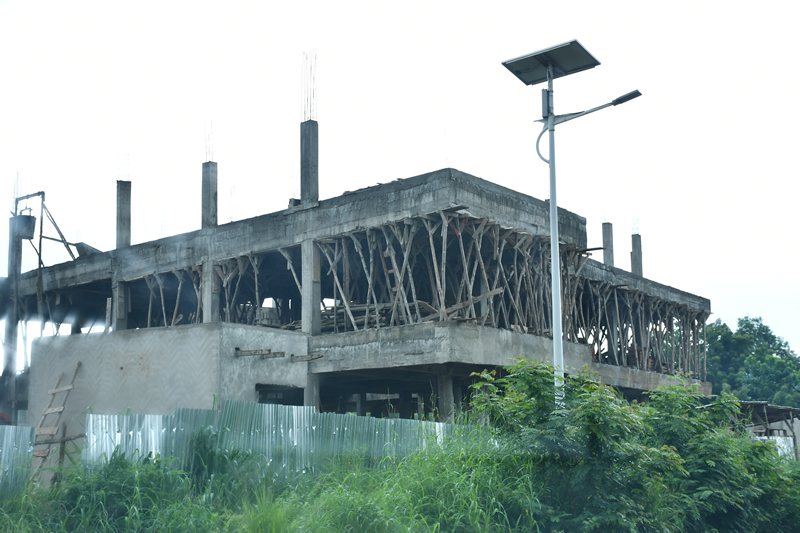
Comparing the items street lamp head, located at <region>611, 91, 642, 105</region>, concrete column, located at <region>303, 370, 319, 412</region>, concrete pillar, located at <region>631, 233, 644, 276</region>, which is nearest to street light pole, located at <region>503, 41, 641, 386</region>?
street lamp head, located at <region>611, 91, 642, 105</region>

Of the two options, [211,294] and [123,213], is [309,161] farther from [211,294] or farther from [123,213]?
[123,213]

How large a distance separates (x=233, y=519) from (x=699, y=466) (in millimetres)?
8358

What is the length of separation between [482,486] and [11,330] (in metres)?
36.3

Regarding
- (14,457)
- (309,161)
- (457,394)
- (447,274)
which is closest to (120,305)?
(309,161)

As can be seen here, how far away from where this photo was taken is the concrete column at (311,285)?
28219 millimetres

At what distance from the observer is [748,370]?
75.8 m

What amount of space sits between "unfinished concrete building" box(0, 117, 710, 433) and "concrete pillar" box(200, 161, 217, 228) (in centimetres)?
7

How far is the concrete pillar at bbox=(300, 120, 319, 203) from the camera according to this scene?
29.9 m

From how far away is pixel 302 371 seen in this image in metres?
26.7

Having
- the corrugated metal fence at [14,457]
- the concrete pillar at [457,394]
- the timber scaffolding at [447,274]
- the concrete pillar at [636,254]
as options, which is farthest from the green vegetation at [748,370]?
the corrugated metal fence at [14,457]

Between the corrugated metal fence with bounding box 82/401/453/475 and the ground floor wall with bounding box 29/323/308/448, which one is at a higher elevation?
the ground floor wall with bounding box 29/323/308/448

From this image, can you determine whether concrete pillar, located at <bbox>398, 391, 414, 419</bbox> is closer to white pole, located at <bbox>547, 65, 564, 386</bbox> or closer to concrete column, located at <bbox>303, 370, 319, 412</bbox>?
concrete column, located at <bbox>303, 370, 319, 412</bbox>

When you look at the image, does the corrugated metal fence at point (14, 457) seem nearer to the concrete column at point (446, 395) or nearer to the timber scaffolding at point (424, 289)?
the timber scaffolding at point (424, 289)

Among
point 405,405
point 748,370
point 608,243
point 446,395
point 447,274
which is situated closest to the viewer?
point 446,395
